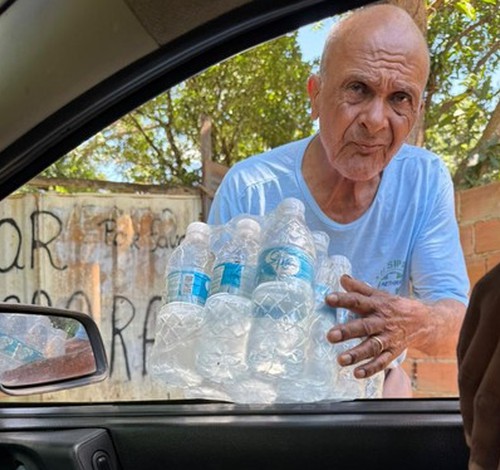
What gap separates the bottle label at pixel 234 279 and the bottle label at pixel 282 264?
29 millimetres

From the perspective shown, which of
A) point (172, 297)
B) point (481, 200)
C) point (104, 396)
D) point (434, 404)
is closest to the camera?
point (434, 404)

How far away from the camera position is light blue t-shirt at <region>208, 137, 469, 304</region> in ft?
6.64

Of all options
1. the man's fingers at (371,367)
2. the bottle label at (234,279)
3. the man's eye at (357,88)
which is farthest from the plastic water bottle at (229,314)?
the man's eye at (357,88)

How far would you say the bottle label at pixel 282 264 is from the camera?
4.57 feet

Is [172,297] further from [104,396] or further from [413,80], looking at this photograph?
[413,80]

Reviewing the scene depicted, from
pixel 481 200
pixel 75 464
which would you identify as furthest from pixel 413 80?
pixel 75 464

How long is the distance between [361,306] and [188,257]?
432 mm

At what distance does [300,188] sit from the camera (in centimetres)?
223

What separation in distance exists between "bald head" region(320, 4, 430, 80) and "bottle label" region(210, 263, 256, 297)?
846 millimetres

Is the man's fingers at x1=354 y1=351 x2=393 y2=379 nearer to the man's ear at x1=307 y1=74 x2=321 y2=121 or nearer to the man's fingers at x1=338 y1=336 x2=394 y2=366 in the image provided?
the man's fingers at x1=338 y1=336 x2=394 y2=366

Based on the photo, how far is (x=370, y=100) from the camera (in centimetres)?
209

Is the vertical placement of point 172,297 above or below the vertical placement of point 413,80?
below

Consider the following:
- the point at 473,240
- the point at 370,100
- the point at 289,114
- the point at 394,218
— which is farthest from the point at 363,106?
the point at 289,114

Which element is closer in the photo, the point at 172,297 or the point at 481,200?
the point at 172,297
